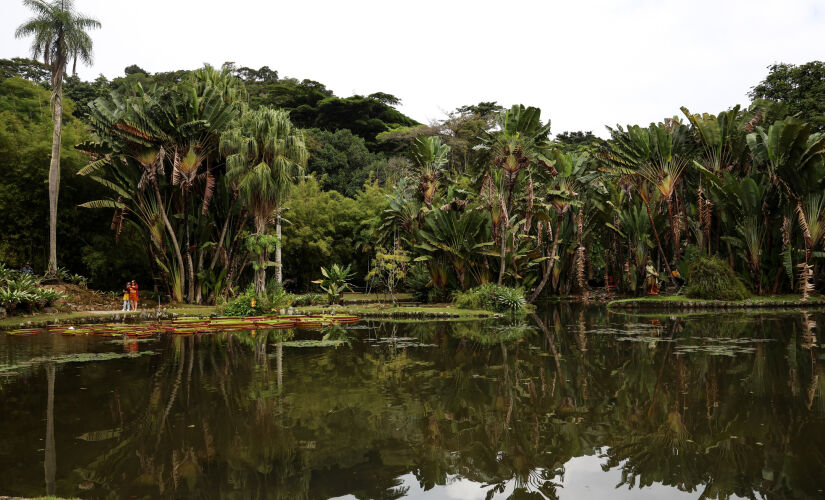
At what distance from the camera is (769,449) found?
16.0 ft

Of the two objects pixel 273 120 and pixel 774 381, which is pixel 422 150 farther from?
pixel 774 381

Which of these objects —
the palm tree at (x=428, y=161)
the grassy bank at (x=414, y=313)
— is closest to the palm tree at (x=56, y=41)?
the grassy bank at (x=414, y=313)

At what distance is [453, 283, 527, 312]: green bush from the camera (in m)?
19.6

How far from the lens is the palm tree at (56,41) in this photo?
69.7 ft

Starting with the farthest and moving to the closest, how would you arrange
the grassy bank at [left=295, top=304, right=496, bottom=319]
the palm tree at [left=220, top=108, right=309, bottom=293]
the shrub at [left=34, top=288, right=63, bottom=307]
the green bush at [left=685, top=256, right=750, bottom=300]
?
1. the green bush at [left=685, top=256, right=750, bottom=300]
2. the palm tree at [left=220, top=108, right=309, bottom=293]
3. the grassy bank at [left=295, top=304, right=496, bottom=319]
4. the shrub at [left=34, top=288, right=63, bottom=307]

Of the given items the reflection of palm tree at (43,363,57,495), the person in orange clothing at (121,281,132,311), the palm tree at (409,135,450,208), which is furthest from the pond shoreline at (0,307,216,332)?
the palm tree at (409,135,450,208)

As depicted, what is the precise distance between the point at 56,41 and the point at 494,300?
20.8m

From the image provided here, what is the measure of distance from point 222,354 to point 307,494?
717cm

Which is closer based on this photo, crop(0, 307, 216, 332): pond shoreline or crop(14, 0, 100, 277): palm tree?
crop(0, 307, 216, 332): pond shoreline

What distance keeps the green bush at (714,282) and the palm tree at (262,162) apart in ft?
53.7

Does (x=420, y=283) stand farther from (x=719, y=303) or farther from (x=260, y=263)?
(x=719, y=303)

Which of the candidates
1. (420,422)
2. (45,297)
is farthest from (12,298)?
(420,422)

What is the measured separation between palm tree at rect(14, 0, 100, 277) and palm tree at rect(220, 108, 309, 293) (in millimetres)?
7036

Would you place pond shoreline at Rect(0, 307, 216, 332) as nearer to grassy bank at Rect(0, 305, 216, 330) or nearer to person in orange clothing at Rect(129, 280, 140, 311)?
grassy bank at Rect(0, 305, 216, 330)
